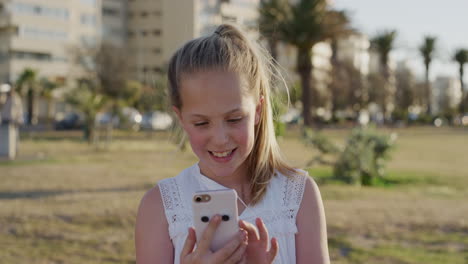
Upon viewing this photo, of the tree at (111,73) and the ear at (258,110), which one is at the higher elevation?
the tree at (111,73)

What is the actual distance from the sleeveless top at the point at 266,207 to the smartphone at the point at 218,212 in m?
0.30

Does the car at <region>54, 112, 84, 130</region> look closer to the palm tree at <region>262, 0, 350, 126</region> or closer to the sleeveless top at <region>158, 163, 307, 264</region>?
the palm tree at <region>262, 0, 350, 126</region>

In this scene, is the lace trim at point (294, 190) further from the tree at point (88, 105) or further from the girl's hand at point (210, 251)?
the tree at point (88, 105)

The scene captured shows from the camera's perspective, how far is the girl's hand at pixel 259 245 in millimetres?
1631

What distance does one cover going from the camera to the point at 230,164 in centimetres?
189

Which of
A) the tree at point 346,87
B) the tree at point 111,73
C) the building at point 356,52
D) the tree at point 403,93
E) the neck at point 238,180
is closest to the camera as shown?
the neck at point 238,180

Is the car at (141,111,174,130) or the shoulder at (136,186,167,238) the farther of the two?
the car at (141,111,174,130)

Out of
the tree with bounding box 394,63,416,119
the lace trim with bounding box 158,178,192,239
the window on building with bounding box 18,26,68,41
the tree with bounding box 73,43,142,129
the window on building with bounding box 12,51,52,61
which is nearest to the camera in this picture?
the lace trim with bounding box 158,178,192,239

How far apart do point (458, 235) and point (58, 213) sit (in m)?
5.10

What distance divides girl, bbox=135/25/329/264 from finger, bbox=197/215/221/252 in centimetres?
16

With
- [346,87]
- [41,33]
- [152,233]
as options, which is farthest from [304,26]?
[41,33]

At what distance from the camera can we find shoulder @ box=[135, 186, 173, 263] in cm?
190

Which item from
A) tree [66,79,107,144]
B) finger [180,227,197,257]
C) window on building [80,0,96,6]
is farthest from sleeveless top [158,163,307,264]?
window on building [80,0,96,6]

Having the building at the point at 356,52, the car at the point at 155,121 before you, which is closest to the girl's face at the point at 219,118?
the car at the point at 155,121
